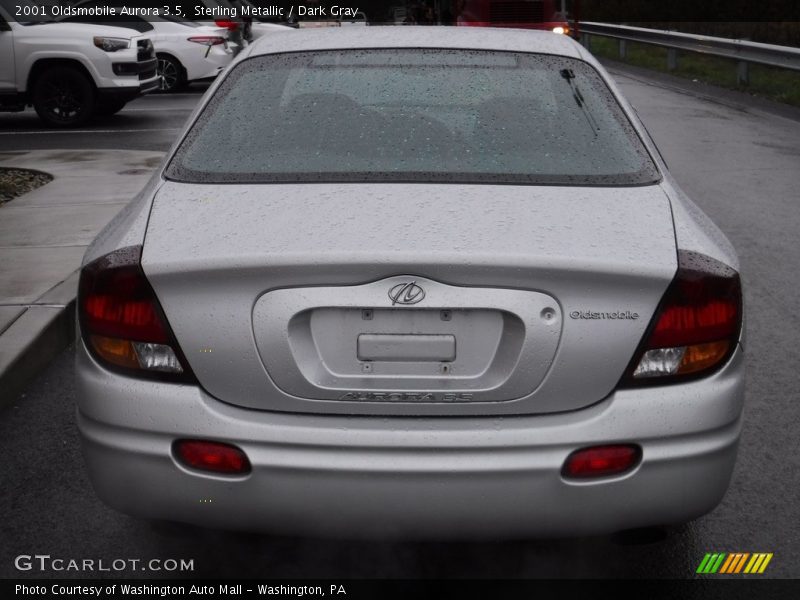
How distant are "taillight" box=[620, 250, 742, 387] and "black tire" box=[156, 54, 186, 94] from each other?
17527 millimetres

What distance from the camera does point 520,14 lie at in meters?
21.6

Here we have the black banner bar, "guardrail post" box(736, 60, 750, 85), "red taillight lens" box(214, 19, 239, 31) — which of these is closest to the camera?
the black banner bar

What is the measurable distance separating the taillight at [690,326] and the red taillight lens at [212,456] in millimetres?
977

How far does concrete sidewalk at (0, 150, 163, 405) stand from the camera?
5.45m

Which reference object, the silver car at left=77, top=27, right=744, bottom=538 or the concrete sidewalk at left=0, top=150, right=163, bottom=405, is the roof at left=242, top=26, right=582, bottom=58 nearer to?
the silver car at left=77, top=27, right=744, bottom=538

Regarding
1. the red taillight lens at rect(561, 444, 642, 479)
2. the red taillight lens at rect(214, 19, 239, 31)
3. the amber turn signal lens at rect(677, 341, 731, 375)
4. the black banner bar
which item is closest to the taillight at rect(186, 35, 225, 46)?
the red taillight lens at rect(214, 19, 239, 31)

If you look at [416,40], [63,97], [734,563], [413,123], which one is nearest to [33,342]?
[416,40]

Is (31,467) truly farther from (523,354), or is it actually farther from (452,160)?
(523,354)

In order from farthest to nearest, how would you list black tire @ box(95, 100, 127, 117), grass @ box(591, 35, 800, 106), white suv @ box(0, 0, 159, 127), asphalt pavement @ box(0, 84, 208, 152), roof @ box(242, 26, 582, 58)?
Result: grass @ box(591, 35, 800, 106), black tire @ box(95, 100, 127, 117), white suv @ box(0, 0, 159, 127), asphalt pavement @ box(0, 84, 208, 152), roof @ box(242, 26, 582, 58)

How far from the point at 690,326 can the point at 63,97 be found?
13.9 meters

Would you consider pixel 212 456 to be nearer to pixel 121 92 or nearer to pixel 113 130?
pixel 113 130

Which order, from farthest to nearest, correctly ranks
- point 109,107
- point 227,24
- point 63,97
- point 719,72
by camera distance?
point 719,72 < point 227,24 < point 109,107 < point 63,97

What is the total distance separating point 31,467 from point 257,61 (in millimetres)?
1718

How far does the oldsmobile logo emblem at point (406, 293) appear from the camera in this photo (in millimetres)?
2814
